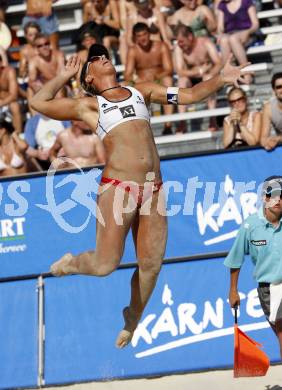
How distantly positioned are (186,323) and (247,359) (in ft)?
4.41

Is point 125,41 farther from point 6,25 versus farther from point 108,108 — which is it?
point 108,108


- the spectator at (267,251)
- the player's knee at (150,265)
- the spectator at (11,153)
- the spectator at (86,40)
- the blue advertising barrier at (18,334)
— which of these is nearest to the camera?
the player's knee at (150,265)

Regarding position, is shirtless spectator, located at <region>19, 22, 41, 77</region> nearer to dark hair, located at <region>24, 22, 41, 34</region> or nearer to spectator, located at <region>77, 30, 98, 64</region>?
dark hair, located at <region>24, 22, 41, 34</region>

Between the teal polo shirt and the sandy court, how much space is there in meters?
1.14

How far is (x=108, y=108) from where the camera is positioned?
23.3ft

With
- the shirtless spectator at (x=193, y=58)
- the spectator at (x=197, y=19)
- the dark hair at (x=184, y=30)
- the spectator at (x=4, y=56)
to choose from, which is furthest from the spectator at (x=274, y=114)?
the spectator at (x=4, y=56)

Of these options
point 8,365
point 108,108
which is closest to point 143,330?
point 8,365

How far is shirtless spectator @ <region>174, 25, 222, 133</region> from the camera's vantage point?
40.0ft

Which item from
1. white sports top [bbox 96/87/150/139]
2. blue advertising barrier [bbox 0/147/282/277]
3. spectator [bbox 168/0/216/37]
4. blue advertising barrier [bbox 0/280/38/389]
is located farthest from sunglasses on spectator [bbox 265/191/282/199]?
spectator [bbox 168/0/216/37]

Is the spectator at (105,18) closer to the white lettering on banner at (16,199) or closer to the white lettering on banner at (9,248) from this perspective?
the white lettering on banner at (16,199)

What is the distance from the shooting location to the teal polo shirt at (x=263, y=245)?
7.56m

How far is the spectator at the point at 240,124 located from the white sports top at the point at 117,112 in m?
3.65

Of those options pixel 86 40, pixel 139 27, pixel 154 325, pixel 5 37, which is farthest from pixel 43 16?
pixel 154 325

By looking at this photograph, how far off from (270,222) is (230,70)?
1274 mm
